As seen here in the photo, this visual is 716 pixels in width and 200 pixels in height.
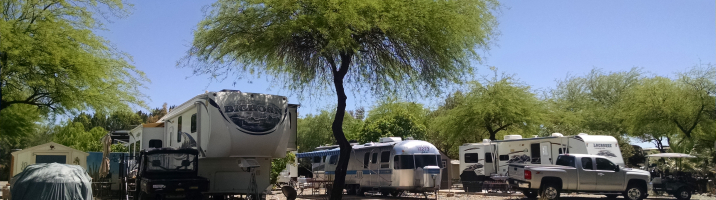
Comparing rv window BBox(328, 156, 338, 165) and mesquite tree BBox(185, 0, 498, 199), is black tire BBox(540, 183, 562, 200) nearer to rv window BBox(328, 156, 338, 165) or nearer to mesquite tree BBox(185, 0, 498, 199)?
mesquite tree BBox(185, 0, 498, 199)

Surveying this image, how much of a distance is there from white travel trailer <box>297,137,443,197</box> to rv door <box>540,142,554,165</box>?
16.5ft

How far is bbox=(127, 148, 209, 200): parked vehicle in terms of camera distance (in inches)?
611

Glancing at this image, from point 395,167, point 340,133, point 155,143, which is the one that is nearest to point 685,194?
point 395,167

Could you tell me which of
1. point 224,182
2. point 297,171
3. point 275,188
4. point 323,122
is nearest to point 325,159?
point 275,188

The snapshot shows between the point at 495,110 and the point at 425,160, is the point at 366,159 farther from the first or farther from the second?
the point at 495,110

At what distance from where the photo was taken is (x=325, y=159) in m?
28.0

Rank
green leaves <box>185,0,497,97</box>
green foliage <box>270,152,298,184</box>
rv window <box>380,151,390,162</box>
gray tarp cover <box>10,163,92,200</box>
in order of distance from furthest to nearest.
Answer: green foliage <box>270,152,298,184</box> → rv window <box>380,151,390,162</box> → green leaves <box>185,0,497,97</box> → gray tarp cover <box>10,163,92,200</box>

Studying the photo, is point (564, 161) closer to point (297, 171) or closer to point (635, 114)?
point (635, 114)

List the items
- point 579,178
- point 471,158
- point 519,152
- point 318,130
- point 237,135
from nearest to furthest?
1. point 237,135
2. point 579,178
3. point 519,152
4. point 471,158
5. point 318,130

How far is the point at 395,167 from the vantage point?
21.0m

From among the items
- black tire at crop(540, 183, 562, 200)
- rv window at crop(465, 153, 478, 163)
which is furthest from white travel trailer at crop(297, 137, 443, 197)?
rv window at crop(465, 153, 478, 163)

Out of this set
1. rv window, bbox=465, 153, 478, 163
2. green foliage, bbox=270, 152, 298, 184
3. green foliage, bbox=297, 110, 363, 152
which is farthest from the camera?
green foliage, bbox=297, 110, 363, 152

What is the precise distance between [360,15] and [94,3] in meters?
8.81

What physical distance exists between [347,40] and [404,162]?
276 inches
